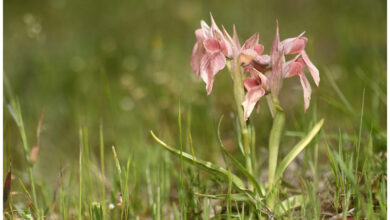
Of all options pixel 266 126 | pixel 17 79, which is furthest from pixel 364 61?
pixel 17 79

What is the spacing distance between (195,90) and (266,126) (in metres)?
0.87

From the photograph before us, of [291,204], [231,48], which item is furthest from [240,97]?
[291,204]

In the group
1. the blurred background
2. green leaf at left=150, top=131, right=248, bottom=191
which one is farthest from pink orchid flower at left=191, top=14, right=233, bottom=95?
the blurred background

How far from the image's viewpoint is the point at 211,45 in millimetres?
1508

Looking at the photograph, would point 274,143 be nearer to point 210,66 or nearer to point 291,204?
point 291,204

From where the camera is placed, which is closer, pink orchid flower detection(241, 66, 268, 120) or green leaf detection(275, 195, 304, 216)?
pink orchid flower detection(241, 66, 268, 120)

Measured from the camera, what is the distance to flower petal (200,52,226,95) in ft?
4.93

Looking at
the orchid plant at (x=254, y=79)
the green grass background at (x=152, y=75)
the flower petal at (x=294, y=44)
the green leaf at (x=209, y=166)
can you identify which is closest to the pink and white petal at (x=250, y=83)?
the orchid plant at (x=254, y=79)

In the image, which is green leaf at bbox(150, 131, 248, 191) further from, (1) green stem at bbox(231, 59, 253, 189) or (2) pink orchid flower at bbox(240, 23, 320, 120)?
(2) pink orchid flower at bbox(240, 23, 320, 120)

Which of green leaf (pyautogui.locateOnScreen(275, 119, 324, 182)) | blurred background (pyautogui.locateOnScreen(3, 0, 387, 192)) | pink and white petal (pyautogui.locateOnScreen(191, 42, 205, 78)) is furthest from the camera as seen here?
blurred background (pyautogui.locateOnScreen(3, 0, 387, 192))

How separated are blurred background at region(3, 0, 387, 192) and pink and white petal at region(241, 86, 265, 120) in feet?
1.74

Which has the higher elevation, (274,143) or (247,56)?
(247,56)

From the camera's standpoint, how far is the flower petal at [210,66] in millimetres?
1501

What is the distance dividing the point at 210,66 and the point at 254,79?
0.15 m
